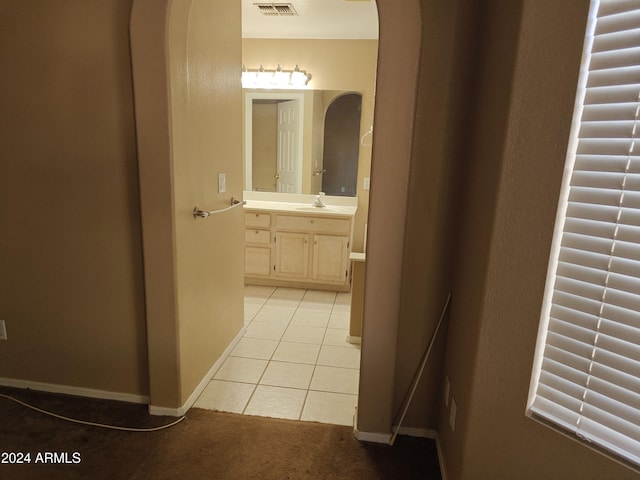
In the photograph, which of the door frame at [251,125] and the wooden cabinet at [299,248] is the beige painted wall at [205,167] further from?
the door frame at [251,125]

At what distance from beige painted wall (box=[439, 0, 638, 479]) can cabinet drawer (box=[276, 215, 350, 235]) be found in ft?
7.76

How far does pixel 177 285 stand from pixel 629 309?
1.79m

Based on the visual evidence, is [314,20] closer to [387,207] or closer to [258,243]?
[258,243]

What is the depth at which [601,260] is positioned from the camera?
47.6 inches

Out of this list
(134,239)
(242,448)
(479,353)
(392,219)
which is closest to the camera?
(479,353)

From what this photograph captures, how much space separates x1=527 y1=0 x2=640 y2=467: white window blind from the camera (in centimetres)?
113

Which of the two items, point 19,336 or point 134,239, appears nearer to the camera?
point 134,239

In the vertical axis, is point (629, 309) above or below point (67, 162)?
below

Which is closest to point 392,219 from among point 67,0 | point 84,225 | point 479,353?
point 479,353

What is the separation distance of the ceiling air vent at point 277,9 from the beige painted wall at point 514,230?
2.09 metres

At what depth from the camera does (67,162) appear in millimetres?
2047

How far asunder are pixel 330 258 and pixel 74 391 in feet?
7.73

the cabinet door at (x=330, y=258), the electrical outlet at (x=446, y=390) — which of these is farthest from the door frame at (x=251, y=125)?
the electrical outlet at (x=446, y=390)

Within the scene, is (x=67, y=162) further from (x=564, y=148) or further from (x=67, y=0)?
(x=564, y=148)
